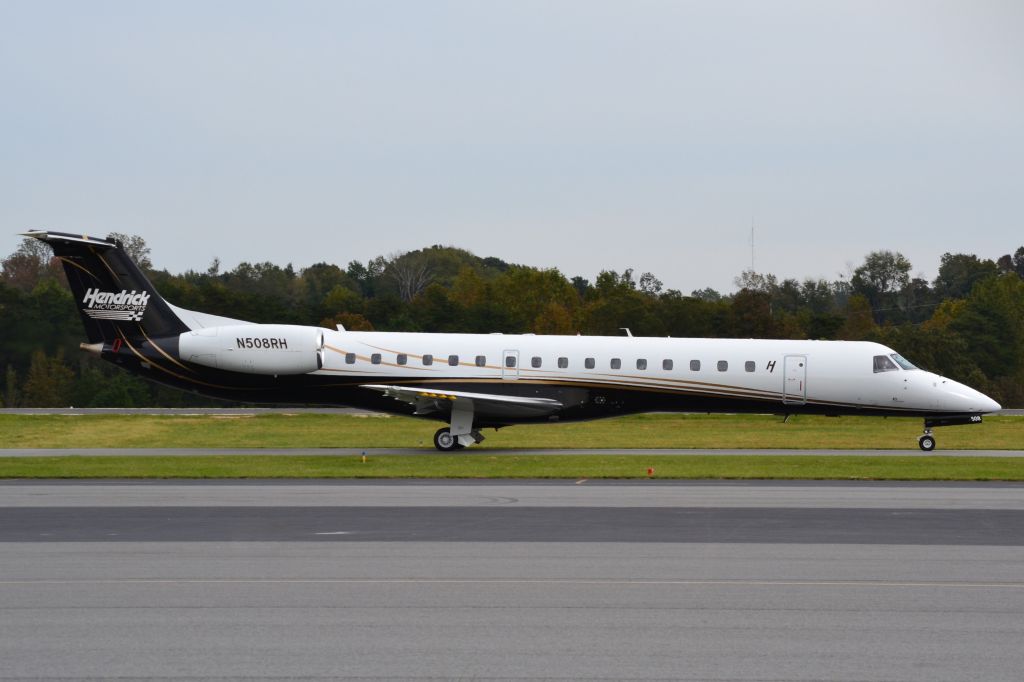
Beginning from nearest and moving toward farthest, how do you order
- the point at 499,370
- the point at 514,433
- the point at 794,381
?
the point at 794,381 → the point at 499,370 → the point at 514,433

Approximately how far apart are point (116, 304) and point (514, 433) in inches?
477

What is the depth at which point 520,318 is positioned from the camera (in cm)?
8125

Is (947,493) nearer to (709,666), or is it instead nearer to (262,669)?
(709,666)

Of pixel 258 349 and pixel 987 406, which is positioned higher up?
pixel 258 349

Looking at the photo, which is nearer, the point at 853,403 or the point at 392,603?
the point at 392,603

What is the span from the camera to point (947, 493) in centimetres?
2031

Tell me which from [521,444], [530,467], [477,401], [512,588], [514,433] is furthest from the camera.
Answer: [514,433]

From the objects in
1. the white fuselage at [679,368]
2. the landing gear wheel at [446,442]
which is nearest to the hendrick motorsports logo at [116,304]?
the white fuselage at [679,368]

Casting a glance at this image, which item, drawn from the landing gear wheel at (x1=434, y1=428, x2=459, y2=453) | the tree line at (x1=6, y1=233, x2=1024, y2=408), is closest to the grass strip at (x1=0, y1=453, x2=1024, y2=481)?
the landing gear wheel at (x1=434, y1=428, x2=459, y2=453)

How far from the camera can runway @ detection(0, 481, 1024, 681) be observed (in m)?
8.69

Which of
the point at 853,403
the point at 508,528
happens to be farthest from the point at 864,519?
the point at 853,403

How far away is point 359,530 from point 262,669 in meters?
7.10

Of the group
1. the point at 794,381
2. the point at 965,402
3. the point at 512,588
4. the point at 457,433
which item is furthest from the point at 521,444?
the point at 512,588

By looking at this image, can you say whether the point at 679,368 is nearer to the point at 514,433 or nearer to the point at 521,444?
the point at 521,444
